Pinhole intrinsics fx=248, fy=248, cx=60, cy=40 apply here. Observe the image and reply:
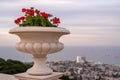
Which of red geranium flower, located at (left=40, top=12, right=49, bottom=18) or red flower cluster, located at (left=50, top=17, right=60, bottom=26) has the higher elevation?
red geranium flower, located at (left=40, top=12, right=49, bottom=18)

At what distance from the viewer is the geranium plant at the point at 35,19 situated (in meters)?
3.85

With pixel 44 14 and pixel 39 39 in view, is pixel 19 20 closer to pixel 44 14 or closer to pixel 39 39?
pixel 44 14

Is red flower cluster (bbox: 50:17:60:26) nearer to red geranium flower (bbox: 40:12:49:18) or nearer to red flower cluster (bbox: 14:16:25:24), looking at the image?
red geranium flower (bbox: 40:12:49:18)

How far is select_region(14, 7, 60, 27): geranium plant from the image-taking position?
3846mm

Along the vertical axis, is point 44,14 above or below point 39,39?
above

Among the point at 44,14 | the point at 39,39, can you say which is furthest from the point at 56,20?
the point at 39,39

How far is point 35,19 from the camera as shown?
387 centimetres

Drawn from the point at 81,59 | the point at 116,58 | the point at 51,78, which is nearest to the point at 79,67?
the point at 81,59

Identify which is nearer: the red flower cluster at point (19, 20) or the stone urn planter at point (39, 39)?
the stone urn planter at point (39, 39)

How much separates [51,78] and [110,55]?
60.5 feet

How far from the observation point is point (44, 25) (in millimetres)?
3799

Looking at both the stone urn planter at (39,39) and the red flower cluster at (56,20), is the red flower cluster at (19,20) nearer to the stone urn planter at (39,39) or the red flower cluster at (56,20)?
the stone urn planter at (39,39)

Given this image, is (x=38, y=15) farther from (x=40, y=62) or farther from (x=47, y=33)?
(x=40, y=62)

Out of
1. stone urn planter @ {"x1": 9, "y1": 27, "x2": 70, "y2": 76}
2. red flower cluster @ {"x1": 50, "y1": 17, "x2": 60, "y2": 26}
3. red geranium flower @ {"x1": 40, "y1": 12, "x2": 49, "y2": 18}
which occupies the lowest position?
stone urn planter @ {"x1": 9, "y1": 27, "x2": 70, "y2": 76}
